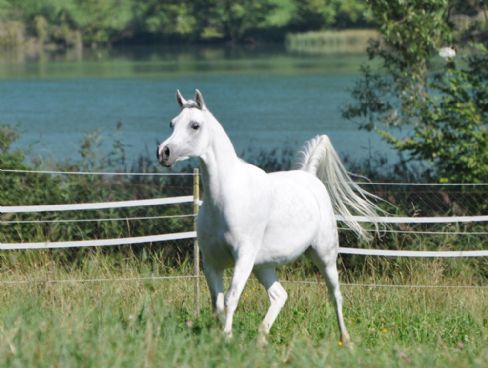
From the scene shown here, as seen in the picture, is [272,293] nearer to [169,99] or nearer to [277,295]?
[277,295]

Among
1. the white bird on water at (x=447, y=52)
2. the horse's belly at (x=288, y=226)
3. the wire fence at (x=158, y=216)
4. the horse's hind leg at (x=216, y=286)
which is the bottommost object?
the wire fence at (x=158, y=216)

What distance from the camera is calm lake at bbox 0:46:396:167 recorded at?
101 feet

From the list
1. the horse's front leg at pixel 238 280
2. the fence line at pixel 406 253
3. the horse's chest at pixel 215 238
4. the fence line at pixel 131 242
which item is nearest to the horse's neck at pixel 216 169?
the horse's chest at pixel 215 238

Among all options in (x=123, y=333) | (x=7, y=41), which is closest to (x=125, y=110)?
(x=123, y=333)

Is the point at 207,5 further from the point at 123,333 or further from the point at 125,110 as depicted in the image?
the point at 123,333

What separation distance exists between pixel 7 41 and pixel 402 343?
292 feet

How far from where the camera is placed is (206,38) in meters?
97.3

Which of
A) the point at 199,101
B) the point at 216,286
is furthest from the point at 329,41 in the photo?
the point at 199,101

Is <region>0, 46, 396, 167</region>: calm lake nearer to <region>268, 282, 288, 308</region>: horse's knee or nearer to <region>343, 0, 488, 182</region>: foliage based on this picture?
<region>343, 0, 488, 182</region>: foliage

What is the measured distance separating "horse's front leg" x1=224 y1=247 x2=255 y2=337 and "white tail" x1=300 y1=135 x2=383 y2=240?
157cm

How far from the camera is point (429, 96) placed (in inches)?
588

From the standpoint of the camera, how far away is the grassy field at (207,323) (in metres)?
5.43

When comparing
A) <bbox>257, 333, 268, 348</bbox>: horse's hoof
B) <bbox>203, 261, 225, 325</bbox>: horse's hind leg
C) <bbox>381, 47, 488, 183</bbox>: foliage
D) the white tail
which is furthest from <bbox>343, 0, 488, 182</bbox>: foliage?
<bbox>257, 333, 268, 348</bbox>: horse's hoof

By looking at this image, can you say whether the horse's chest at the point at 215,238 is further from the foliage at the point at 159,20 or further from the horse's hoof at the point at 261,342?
the foliage at the point at 159,20
